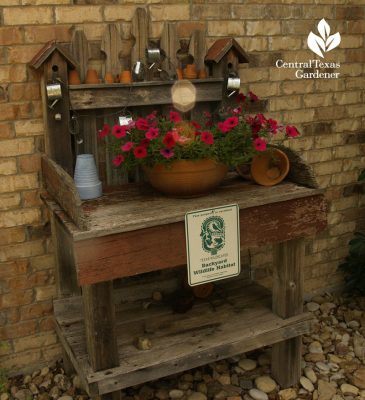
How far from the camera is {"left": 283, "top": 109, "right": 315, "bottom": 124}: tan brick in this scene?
12.0 feet

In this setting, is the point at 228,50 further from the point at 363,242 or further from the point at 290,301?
the point at 363,242

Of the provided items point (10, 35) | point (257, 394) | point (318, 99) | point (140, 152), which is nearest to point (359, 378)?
point (257, 394)

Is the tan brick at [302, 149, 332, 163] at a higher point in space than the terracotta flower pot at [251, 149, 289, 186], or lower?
lower

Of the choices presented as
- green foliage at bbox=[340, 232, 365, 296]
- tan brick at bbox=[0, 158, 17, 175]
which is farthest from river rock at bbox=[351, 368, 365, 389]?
tan brick at bbox=[0, 158, 17, 175]

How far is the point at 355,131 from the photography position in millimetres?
3990

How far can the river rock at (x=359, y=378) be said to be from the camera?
3.20 m

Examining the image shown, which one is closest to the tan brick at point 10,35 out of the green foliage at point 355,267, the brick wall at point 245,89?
the brick wall at point 245,89

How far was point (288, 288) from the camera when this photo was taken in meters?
2.93

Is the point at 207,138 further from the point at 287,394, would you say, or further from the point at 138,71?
the point at 287,394

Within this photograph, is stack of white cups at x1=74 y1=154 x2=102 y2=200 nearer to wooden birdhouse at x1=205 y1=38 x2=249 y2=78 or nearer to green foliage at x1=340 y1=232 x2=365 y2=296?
wooden birdhouse at x1=205 y1=38 x2=249 y2=78

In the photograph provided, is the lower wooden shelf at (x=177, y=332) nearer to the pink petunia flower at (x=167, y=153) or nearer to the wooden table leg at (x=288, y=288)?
the wooden table leg at (x=288, y=288)

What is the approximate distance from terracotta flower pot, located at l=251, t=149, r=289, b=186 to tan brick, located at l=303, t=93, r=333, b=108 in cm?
101

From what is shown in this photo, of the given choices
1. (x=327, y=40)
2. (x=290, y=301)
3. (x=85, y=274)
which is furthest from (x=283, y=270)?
(x=327, y=40)

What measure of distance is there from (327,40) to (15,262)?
240 cm
